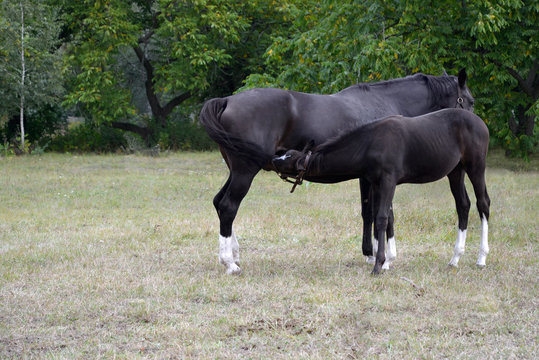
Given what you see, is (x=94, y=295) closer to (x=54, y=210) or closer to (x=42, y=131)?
(x=54, y=210)

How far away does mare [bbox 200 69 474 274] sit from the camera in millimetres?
6590

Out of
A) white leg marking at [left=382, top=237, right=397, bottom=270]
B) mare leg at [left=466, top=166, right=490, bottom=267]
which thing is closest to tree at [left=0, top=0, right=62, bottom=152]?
white leg marking at [left=382, top=237, right=397, bottom=270]

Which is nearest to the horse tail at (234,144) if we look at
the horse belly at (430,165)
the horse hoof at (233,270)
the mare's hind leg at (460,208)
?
the horse hoof at (233,270)

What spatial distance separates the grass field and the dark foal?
84 cm

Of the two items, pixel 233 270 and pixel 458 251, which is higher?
pixel 233 270

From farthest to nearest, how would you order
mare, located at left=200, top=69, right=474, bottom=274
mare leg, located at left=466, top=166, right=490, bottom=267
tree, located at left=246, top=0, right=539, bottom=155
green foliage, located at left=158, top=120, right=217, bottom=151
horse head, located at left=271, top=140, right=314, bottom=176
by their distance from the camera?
green foliage, located at left=158, top=120, right=217, bottom=151
tree, located at left=246, top=0, right=539, bottom=155
mare leg, located at left=466, top=166, right=490, bottom=267
mare, located at left=200, top=69, right=474, bottom=274
horse head, located at left=271, top=140, right=314, bottom=176

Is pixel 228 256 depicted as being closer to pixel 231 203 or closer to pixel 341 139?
pixel 231 203

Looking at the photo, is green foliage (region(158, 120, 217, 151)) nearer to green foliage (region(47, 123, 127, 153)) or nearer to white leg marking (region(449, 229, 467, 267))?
green foliage (region(47, 123, 127, 153))

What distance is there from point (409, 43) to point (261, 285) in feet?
30.1

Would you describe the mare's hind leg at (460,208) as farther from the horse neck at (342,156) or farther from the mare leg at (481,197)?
the horse neck at (342,156)

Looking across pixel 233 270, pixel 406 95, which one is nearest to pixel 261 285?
pixel 233 270

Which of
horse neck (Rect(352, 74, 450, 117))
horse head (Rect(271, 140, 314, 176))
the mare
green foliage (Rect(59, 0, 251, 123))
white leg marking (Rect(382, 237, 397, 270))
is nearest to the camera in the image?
horse head (Rect(271, 140, 314, 176))

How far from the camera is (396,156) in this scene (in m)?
6.53

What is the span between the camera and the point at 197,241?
858 centimetres
